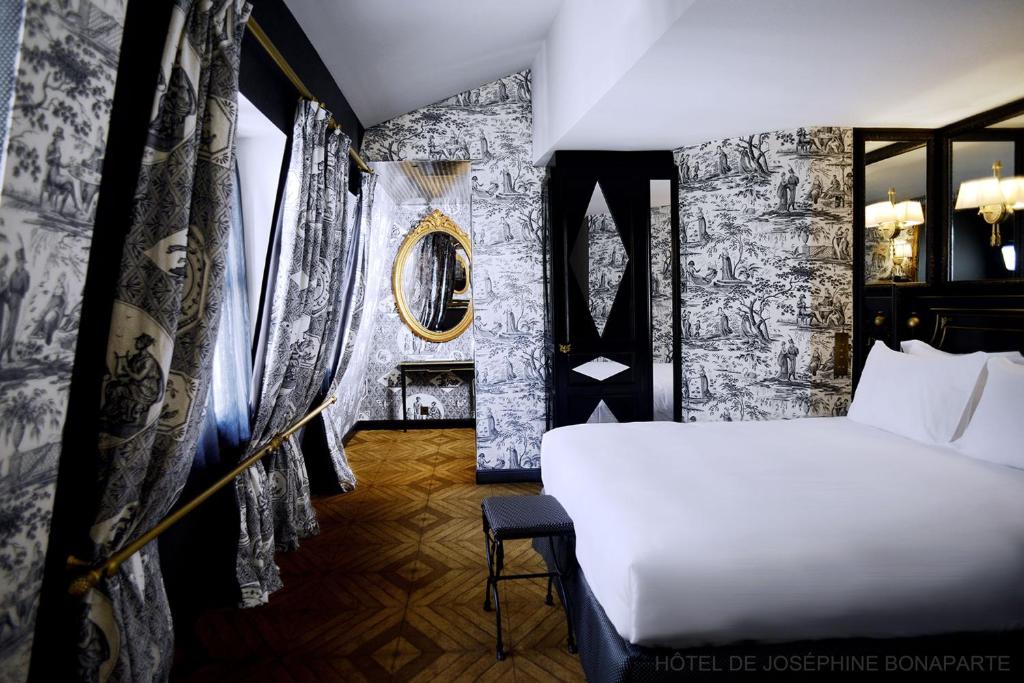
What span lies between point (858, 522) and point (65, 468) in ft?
6.92

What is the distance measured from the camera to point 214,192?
1.75 meters

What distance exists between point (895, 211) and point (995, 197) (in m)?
0.60

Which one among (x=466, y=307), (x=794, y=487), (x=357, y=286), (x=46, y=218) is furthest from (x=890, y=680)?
(x=466, y=307)

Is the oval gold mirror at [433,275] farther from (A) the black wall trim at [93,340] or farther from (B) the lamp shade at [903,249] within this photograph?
(A) the black wall trim at [93,340]

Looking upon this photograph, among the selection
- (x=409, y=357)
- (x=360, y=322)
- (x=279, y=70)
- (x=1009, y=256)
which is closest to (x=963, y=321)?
(x=1009, y=256)

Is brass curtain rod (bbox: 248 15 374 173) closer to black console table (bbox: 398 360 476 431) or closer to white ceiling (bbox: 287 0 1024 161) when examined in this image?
white ceiling (bbox: 287 0 1024 161)

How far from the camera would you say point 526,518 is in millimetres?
2166

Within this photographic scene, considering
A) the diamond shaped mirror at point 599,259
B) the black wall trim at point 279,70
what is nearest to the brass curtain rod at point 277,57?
the black wall trim at point 279,70

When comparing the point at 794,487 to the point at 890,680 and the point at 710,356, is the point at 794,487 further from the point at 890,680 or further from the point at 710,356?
the point at 710,356

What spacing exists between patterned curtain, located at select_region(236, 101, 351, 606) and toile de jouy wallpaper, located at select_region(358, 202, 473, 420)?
247 cm

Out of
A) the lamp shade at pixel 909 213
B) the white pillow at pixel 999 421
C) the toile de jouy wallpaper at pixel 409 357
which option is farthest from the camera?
the toile de jouy wallpaper at pixel 409 357

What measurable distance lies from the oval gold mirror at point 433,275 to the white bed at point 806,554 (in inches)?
157

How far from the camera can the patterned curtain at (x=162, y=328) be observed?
1457 millimetres

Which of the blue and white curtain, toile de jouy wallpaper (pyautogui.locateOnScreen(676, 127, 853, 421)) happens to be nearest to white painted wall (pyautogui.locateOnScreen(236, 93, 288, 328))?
the blue and white curtain
